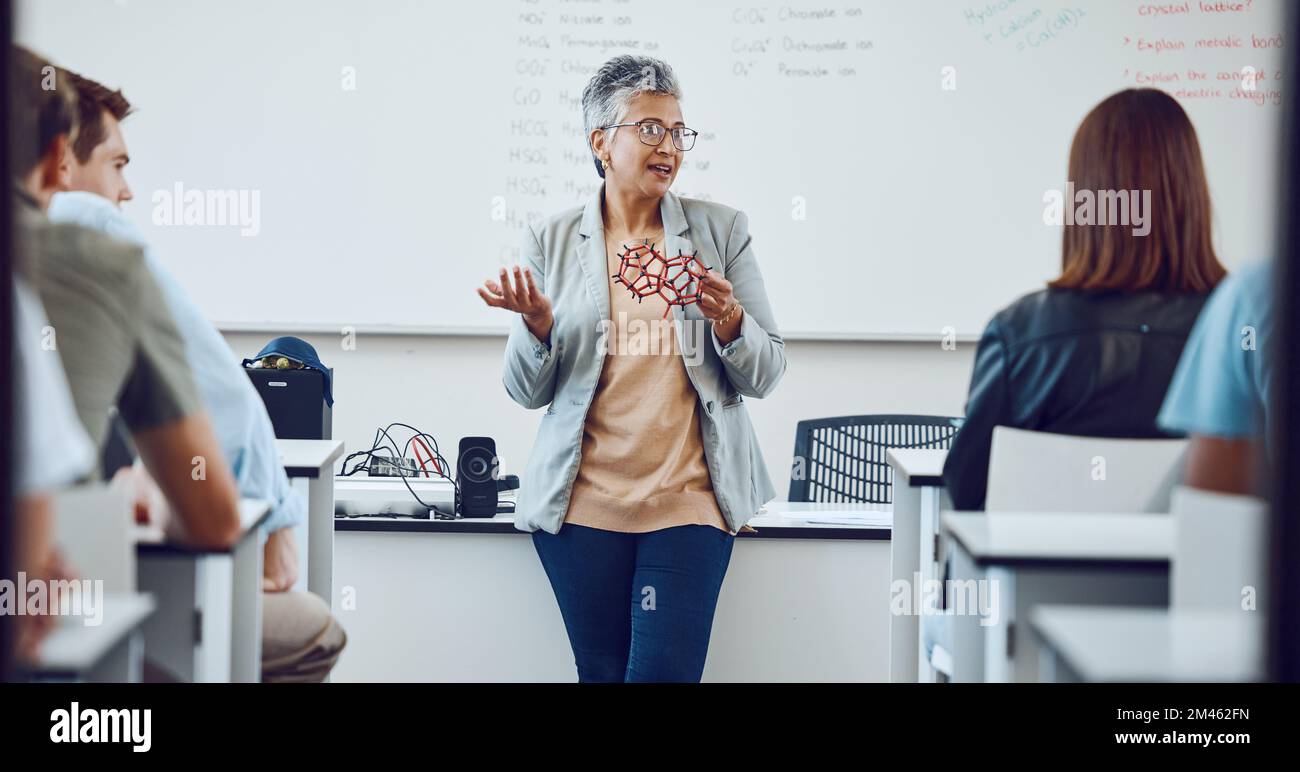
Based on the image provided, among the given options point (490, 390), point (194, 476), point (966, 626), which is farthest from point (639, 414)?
point (490, 390)

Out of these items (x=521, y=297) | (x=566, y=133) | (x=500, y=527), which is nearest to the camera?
(x=521, y=297)


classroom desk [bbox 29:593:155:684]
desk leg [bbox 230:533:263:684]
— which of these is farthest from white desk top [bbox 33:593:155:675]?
desk leg [bbox 230:533:263:684]

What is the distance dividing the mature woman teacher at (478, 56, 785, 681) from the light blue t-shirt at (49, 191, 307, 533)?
47 cm

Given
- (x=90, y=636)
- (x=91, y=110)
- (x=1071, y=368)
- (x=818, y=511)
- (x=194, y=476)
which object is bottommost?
(x=818, y=511)

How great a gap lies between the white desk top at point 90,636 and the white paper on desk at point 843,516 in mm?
1323

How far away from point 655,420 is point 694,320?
166 millimetres

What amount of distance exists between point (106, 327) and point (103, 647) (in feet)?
0.87

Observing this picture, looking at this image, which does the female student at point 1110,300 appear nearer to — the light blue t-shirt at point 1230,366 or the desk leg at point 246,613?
the light blue t-shirt at point 1230,366

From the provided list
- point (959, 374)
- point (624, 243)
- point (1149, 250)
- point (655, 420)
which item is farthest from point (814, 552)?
point (959, 374)

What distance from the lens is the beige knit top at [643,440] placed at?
5.41 ft

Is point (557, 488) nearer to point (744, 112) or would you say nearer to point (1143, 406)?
point (1143, 406)

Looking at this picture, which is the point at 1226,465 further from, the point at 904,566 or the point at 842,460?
the point at 842,460

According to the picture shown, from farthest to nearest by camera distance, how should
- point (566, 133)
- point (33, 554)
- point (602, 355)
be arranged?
point (566, 133) < point (602, 355) < point (33, 554)

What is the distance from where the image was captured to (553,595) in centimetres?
194
